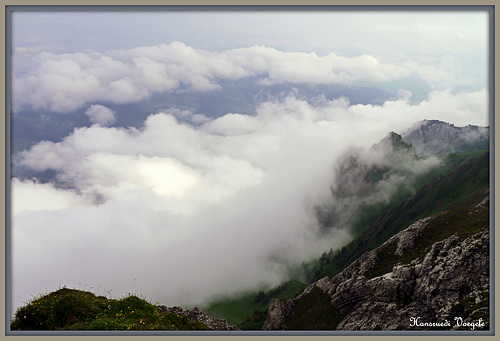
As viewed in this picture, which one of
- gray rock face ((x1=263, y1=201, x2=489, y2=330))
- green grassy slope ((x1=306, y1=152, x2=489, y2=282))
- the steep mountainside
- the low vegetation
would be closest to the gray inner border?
gray rock face ((x1=263, y1=201, x2=489, y2=330))

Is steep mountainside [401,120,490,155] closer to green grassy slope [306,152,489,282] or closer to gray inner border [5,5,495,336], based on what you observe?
gray inner border [5,5,495,336]

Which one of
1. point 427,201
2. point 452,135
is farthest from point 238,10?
point 427,201

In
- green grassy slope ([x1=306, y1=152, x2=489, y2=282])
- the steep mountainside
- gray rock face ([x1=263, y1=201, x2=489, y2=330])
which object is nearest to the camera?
gray rock face ([x1=263, y1=201, x2=489, y2=330])

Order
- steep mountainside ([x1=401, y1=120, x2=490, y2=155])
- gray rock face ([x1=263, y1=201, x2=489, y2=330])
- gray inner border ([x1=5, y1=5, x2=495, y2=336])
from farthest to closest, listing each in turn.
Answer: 1. steep mountainside ([x1=401, y1=120, x2=490, y2=155])
2. gray rock face ([x1=263, y1=201, x2=489, y2=330])
3. gray inner border ([x1=5, y1=5, x2=495, y2=336])

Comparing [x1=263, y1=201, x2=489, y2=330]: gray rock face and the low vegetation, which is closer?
the low vegetation

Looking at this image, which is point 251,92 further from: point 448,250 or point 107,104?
point 448,250

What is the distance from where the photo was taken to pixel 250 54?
32.9m

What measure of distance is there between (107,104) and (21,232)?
34.8 meters

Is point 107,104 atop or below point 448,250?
atop

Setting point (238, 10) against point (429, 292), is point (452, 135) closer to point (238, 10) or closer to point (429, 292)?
point (429, 292)

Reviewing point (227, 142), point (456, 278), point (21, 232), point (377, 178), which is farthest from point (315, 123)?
point (377, 178)

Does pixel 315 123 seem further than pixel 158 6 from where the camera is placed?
Yes

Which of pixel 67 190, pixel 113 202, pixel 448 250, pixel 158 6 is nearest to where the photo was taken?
pixel 158 6

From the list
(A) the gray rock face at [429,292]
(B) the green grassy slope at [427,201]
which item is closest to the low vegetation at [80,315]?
(A) the gray rock face at [429,292]
